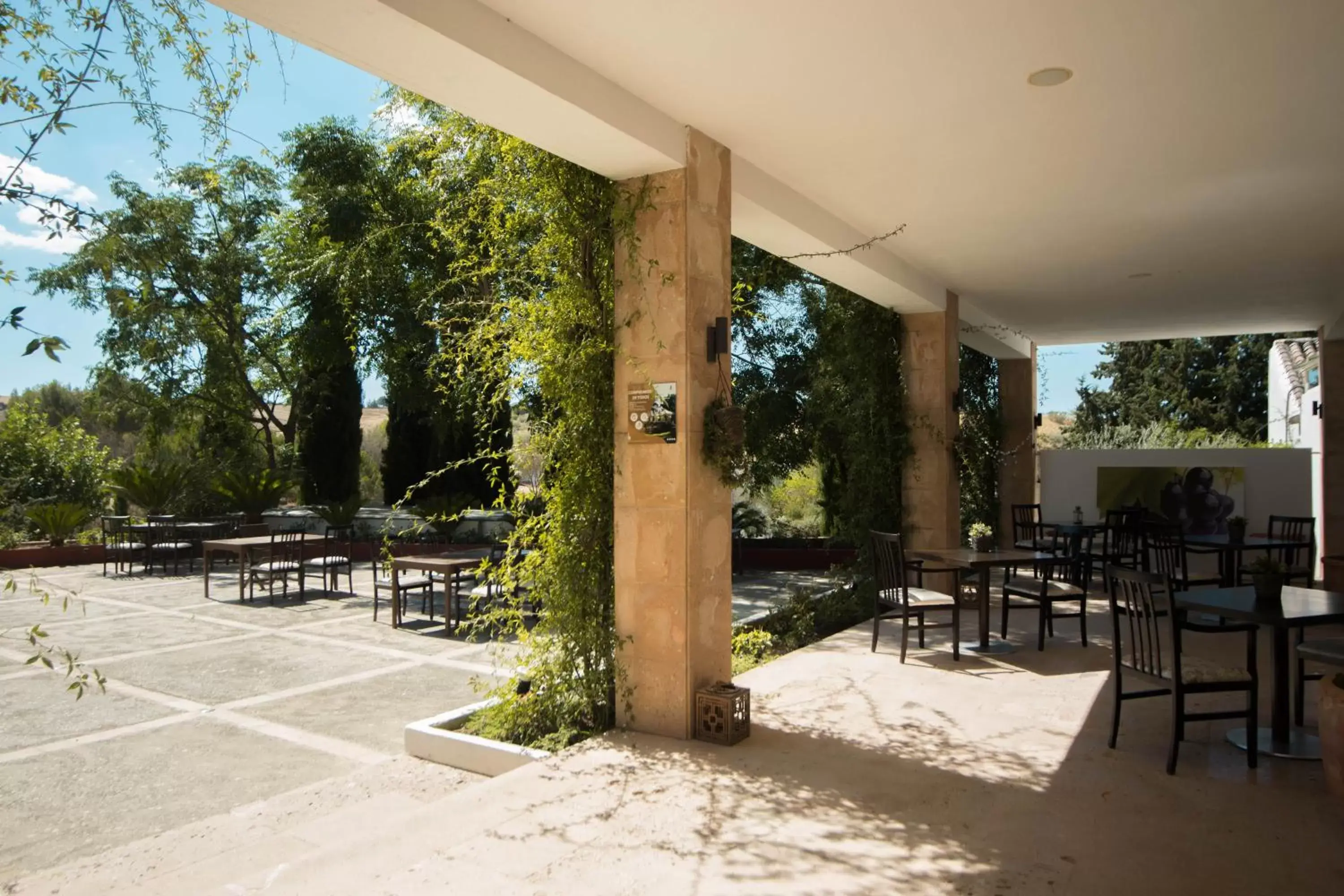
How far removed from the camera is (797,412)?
1117 centimetres

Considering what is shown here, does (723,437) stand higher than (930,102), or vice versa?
(930,102)

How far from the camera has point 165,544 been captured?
12148 millimetres

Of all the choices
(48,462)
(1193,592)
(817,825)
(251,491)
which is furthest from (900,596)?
(48,462)

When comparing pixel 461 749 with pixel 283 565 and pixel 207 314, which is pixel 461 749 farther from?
pixel 207 314

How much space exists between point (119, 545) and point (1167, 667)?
12.7 m

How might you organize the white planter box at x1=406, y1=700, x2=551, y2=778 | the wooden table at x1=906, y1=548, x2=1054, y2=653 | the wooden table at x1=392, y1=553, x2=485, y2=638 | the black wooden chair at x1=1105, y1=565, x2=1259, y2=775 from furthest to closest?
the wooden table at x1=392, y1=553, x2=485, y2=638, the wooden table at x1=906, y1=548, x2=1054, y2=653, the white planter box at x1=406, y1=700, x2=551, y2=778, the black wooden chair at x1=1105, y1=565, x2=1259, y2=775

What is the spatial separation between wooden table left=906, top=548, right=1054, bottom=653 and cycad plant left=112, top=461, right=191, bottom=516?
1182 centimetres

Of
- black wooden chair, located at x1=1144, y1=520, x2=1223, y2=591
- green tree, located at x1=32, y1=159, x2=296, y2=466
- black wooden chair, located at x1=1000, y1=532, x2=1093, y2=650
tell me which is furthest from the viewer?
green tree, located at x1=32, y1=159, x2=296, y2=466

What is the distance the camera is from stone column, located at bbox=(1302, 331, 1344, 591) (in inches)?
399

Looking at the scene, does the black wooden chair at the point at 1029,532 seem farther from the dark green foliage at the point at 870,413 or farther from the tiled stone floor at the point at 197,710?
the tiled stone floor at the point at 197,710

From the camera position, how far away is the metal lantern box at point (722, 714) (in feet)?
13.3

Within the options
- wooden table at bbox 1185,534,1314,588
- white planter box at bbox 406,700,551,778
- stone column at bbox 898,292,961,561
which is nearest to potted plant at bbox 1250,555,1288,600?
white planter box at bbox 406,700,551,778

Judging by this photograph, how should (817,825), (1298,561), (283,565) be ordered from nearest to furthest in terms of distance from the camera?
(817,825)
(283,565)
(1298,561)

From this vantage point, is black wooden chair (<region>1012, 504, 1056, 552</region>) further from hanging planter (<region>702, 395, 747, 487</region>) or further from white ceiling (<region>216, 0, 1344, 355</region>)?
hanging planter (<region>702, 395, 747, 487</region>)
